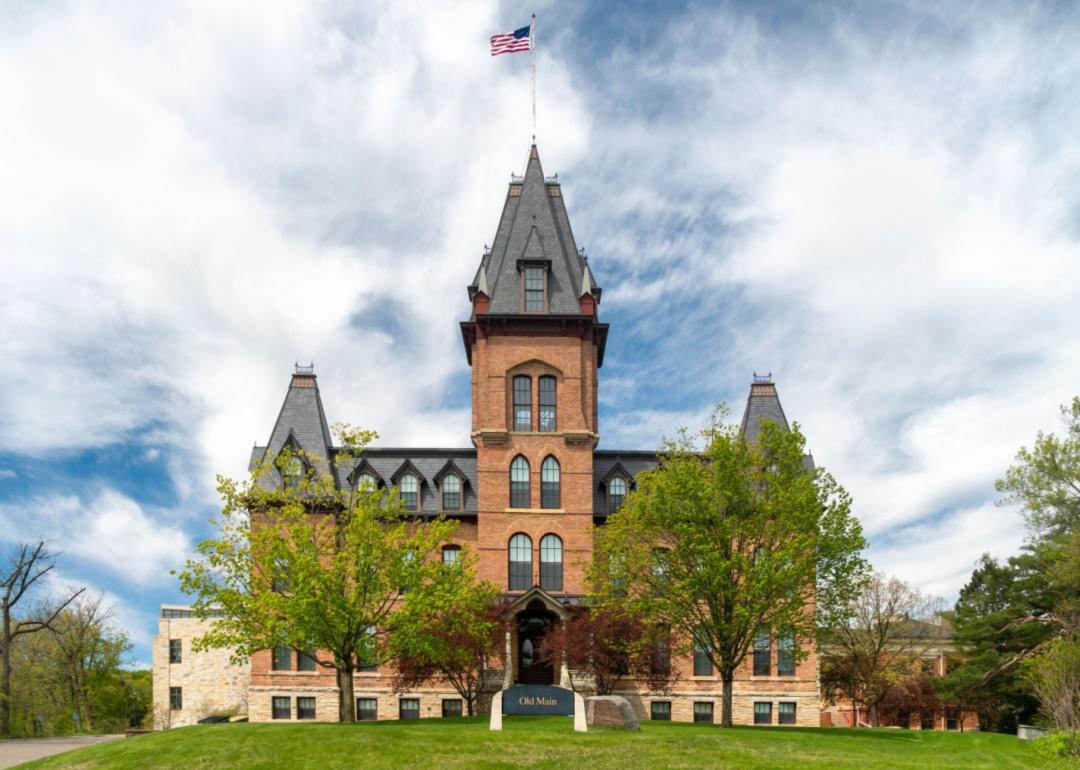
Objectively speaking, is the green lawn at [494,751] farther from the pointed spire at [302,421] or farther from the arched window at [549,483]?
the pointed spire at [302,421]

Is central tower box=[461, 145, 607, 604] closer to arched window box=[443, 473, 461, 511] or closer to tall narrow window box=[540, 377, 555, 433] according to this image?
tall narrow window box=[540, 377, 555, 433]

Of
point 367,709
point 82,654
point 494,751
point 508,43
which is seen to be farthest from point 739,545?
point 82,654

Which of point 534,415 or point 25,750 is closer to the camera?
point 25,750

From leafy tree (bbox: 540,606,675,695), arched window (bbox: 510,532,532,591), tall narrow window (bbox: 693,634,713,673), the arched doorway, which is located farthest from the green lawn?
tall narrow window (bbox: 693,634,713,673)

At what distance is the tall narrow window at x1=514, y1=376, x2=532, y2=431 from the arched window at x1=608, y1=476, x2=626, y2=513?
16.7ft

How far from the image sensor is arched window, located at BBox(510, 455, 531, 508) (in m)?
43.7

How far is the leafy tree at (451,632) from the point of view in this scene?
3138 centimetres

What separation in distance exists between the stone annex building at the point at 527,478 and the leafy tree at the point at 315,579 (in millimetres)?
9672

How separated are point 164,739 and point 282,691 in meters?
19.3

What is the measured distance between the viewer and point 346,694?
106ft

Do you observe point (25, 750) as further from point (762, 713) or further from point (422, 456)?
point (762, 713)

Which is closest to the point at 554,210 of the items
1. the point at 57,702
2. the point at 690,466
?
the point at 690,466

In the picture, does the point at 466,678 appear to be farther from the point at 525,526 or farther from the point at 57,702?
the point at 57,702

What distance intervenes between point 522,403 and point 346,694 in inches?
662
